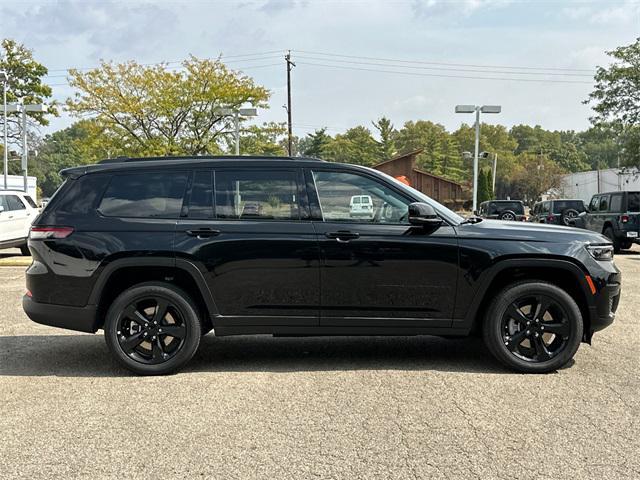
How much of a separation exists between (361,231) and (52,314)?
270cm

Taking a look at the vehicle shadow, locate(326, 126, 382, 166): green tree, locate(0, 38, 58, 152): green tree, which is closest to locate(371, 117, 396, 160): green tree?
locate(326, 126, 382, 166): green tree

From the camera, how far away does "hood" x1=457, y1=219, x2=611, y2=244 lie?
529 cm

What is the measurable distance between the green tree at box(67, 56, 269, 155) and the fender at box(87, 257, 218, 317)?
87.1 ft

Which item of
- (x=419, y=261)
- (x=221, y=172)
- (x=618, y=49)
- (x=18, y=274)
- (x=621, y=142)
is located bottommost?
(x=18, y=274)

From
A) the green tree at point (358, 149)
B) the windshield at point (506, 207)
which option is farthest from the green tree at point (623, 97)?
the green tree at point (358, 149)

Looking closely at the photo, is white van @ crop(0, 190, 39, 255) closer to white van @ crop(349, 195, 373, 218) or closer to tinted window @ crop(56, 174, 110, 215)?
tinted window @ crop(56, 174, 110, 215)

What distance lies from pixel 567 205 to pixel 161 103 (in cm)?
1930

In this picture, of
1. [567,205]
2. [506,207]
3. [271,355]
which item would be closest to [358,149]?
[506,207]

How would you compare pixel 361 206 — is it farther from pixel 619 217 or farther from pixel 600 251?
pixel 619 217

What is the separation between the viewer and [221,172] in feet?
18.0

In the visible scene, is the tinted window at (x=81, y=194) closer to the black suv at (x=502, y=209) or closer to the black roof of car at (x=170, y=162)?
the black roof of car at (x=170, y=162)

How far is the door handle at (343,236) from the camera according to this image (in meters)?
5.24

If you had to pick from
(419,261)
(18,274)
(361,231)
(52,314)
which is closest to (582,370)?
(419,261)

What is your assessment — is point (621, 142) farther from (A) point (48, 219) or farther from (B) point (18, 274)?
(A) point (48, 219)
